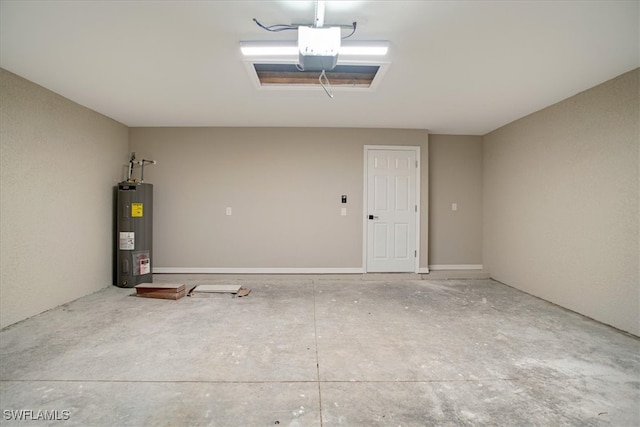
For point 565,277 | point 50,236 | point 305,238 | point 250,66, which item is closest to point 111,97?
point 50,236

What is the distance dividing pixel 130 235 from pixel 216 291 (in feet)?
5.09

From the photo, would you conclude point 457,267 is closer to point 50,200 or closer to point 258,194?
point 258,194

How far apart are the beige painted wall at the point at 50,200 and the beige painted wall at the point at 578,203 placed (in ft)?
20.0

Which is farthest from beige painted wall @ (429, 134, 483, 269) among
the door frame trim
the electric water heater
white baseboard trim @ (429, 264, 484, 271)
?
the electric water heater

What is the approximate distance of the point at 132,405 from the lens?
1711 millimetres

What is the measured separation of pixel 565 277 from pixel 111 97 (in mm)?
5988

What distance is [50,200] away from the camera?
10.6ft

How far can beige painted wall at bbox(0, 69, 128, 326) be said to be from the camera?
2.79 meters

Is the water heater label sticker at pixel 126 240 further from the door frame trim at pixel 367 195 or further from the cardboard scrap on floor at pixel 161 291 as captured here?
the door frame trim at pixel 367 195

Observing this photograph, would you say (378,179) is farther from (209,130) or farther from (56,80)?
(56,80)

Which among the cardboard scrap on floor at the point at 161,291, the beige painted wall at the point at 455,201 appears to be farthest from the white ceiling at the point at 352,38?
the cardboard scrap on floor at the point at 161,291

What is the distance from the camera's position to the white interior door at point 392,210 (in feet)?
15.8

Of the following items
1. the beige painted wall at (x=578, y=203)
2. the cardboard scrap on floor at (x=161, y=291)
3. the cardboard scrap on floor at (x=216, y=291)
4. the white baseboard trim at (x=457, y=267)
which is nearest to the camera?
A: the beige painted wall at (x=578, y=203)

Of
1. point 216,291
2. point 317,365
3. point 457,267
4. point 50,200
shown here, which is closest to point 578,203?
point 457,267
